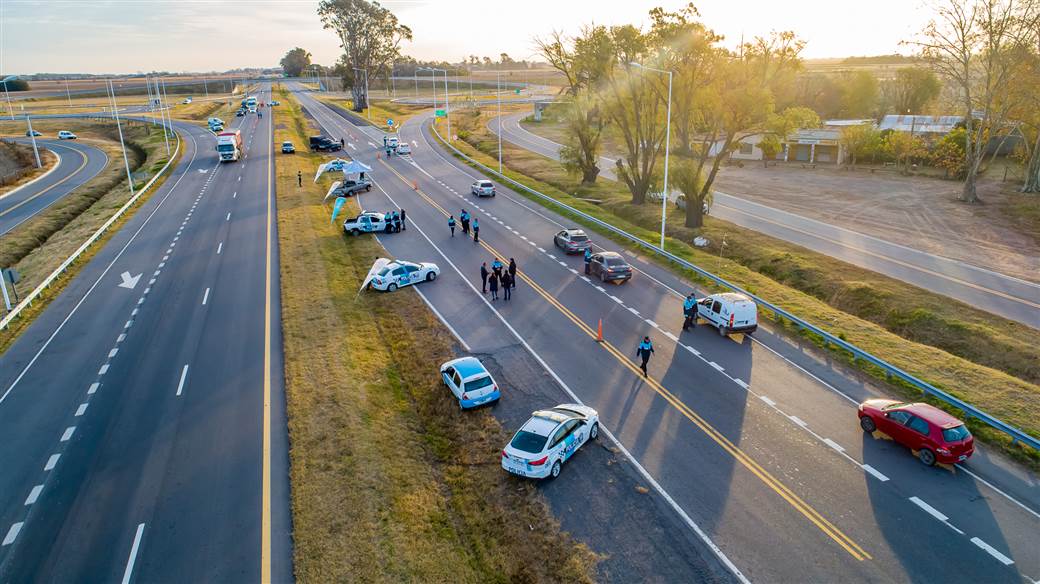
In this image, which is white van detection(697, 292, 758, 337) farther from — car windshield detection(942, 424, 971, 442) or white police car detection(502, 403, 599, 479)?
white police car detection(502, 403, 599, 479)

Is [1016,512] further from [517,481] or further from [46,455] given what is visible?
[46,455]

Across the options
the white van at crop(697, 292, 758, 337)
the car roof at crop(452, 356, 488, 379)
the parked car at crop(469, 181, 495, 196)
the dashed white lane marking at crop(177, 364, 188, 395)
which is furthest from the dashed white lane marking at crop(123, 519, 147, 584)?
the parked car at crop(469, 181, 495, 196)

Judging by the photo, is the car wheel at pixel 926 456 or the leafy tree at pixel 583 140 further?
the leafy tree at pixel 583 140

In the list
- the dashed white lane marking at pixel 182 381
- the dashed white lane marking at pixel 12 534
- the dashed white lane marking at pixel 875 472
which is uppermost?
the dashed white lane marking at pixel 182 381

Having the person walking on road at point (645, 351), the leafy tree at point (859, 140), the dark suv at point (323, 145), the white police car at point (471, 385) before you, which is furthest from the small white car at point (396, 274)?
the leafy tree at point (859, 140)

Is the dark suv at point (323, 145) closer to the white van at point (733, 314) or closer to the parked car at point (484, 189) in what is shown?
the parked car at point (484, 189)

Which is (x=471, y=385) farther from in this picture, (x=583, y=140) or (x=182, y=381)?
(x=583, y=140)
